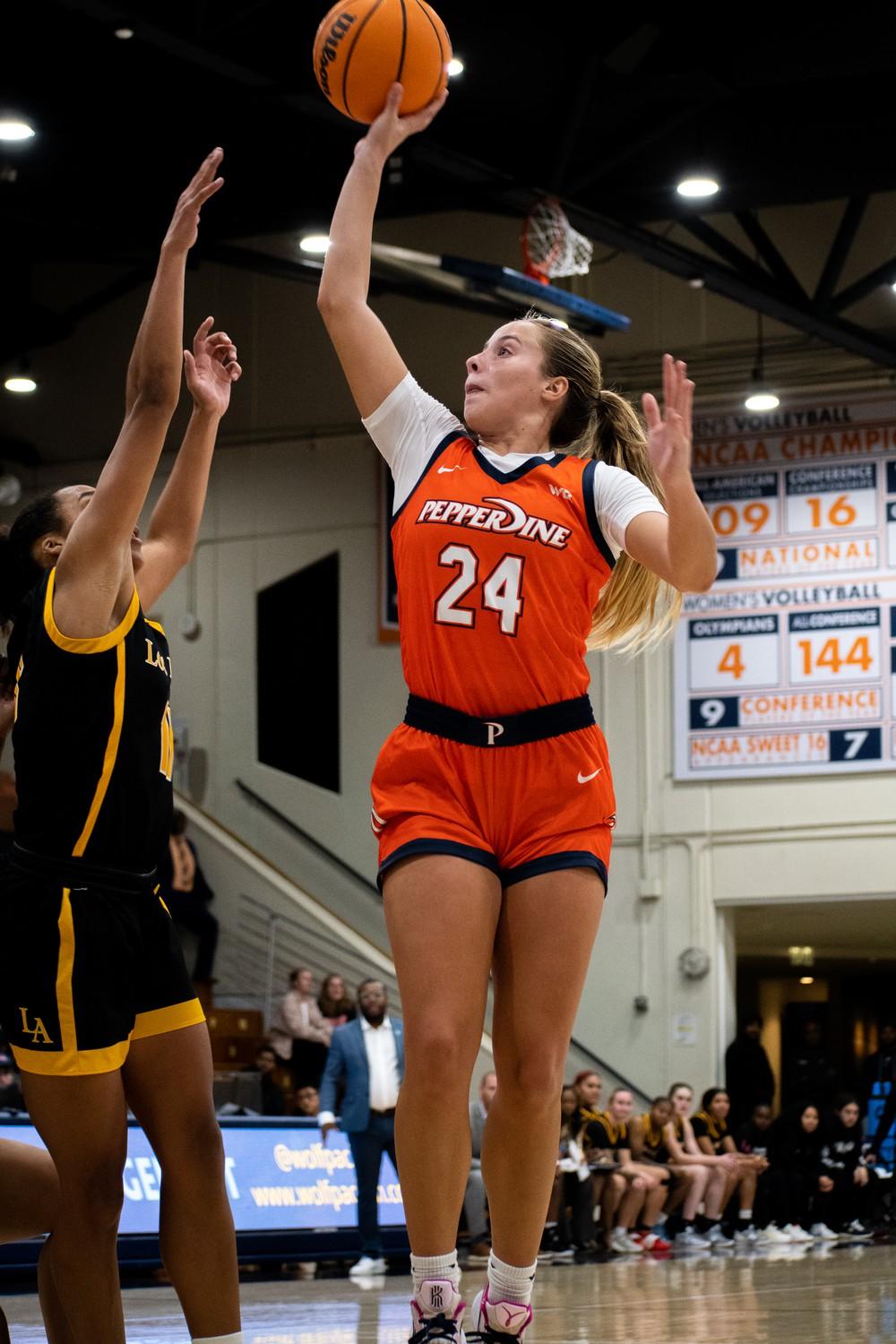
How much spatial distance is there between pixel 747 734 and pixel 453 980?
15.8m

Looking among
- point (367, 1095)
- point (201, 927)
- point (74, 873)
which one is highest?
point (74, 873)

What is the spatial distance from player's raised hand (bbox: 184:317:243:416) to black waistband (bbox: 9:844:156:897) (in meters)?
1.28

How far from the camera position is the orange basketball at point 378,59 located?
4465 millimetres

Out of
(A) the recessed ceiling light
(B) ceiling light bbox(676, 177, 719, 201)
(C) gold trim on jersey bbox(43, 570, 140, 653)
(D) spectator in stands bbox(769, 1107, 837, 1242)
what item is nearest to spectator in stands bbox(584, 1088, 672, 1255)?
(D) spectator in stands bbox(769, 1107, 837, 1242)

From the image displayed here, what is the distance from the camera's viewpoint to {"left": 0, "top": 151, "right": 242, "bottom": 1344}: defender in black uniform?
11.8 ft

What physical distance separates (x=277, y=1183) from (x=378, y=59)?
8.73 meters

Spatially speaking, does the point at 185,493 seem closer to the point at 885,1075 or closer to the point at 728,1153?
the point at 728,1153

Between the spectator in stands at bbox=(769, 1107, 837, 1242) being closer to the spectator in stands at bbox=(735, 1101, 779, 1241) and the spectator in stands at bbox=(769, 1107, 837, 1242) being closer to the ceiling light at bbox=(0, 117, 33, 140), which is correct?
the spectator in stands at bbox=(735, 1101, 779, 1241)

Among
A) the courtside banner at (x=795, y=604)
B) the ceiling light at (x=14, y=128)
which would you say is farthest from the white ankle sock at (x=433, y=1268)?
the courtside banner at (x=795, y=604)

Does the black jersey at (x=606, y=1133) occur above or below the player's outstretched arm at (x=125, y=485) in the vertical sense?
below

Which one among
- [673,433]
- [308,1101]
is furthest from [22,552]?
[308,1101]

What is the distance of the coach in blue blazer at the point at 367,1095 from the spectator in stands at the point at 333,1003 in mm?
3567

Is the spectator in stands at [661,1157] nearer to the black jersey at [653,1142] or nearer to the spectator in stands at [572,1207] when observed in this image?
the black jersey at [653,1142]

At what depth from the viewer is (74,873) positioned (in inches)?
147
